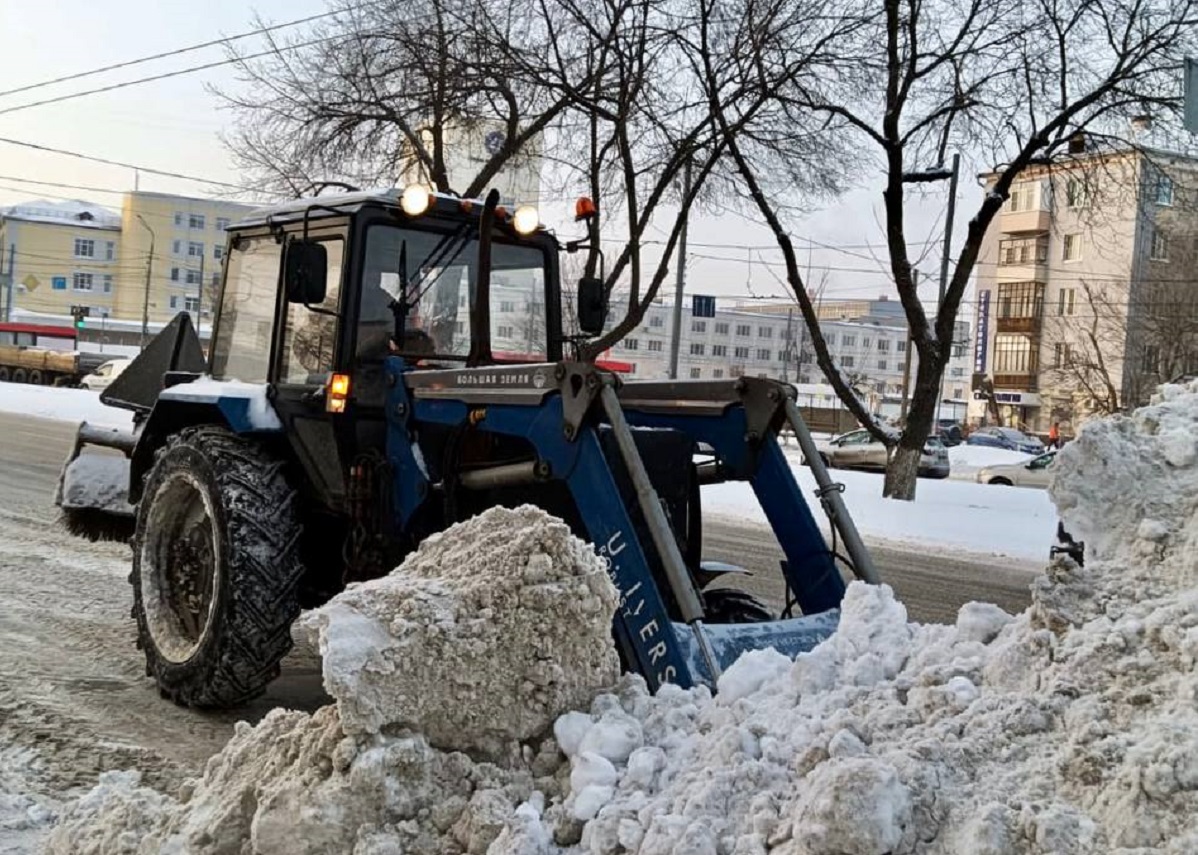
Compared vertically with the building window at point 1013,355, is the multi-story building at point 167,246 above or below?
above

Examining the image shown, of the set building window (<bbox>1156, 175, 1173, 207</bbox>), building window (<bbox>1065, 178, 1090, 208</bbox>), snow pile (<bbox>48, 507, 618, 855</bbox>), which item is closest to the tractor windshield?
snow pile (<bbox>48, 507, 618, 855</bbox>)

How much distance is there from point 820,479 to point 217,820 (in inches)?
102

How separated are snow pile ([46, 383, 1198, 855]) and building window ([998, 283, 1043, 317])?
56156 millimetres

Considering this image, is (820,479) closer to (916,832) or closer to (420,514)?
(420,514)

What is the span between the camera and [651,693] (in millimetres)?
3623

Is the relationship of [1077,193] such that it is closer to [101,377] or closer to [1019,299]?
[101,377]

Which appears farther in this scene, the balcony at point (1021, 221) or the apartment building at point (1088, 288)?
the balcony at point (1021, 221)

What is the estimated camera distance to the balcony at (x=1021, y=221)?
56.0 m

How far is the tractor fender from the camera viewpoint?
5.77 m

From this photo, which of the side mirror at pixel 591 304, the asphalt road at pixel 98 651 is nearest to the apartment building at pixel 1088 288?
the asphalt road at pixel 98 651

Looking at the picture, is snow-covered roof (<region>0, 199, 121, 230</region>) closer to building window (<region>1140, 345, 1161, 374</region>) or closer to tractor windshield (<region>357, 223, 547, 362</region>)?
building window (<region>1140, 345, 1161, 374</region>)

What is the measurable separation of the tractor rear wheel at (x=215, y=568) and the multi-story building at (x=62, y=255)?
282 ft

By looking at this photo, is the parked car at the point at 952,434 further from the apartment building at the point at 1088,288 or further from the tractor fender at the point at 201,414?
the tractor fender at the point at 201,414

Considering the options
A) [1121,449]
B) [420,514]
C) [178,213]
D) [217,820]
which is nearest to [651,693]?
[217,820]
